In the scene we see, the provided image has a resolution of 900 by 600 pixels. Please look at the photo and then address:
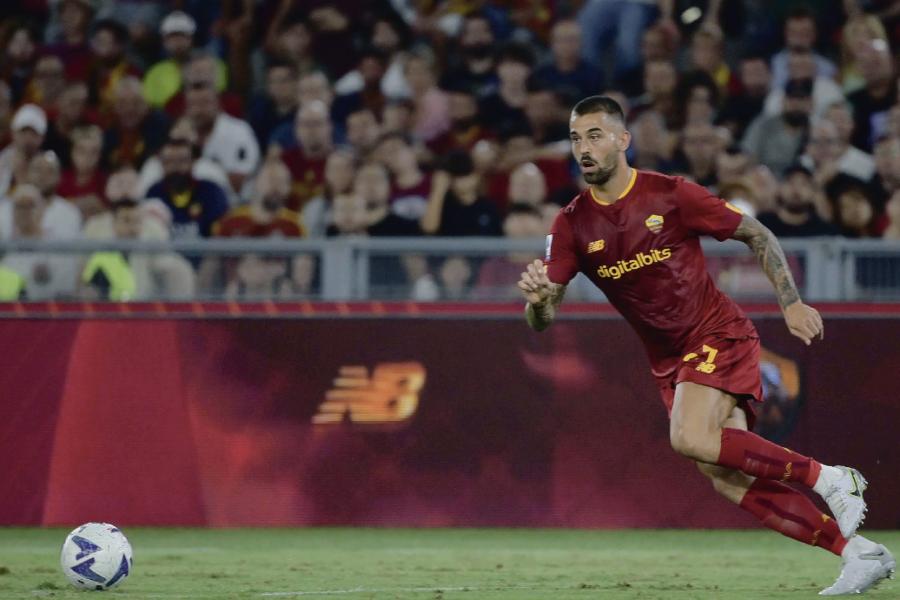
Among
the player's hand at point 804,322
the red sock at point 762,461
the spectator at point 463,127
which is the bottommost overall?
the red sock at point 762,461

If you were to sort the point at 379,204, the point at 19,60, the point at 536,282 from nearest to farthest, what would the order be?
the point at 536,282 < the point at 379,204 < the point at 19,60

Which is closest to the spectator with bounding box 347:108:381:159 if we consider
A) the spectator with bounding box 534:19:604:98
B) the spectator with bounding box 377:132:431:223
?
the spectator with bounding box 377:132:431:223

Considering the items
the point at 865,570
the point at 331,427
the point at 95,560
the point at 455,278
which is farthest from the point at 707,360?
the point at 331,427

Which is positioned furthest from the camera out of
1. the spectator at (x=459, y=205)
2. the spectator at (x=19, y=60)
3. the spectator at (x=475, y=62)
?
the spectator at (x=19, y=60)

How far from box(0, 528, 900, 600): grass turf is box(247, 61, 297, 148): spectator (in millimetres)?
4837

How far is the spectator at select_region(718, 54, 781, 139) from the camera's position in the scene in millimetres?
11969

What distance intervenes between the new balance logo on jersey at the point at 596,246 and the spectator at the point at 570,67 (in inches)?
253

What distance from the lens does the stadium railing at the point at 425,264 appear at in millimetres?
9062

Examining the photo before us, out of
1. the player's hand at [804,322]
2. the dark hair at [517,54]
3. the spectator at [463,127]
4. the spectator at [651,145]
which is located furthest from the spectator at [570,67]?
the player's hand at [804,322]

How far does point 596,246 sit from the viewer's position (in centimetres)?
625

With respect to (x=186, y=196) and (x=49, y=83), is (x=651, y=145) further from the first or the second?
(x=49, y=83)

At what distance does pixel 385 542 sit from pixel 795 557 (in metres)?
2.64

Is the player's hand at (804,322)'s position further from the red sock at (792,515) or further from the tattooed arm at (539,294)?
the tattooed arm at (539,294)

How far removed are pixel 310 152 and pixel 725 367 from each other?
659 centimetres
